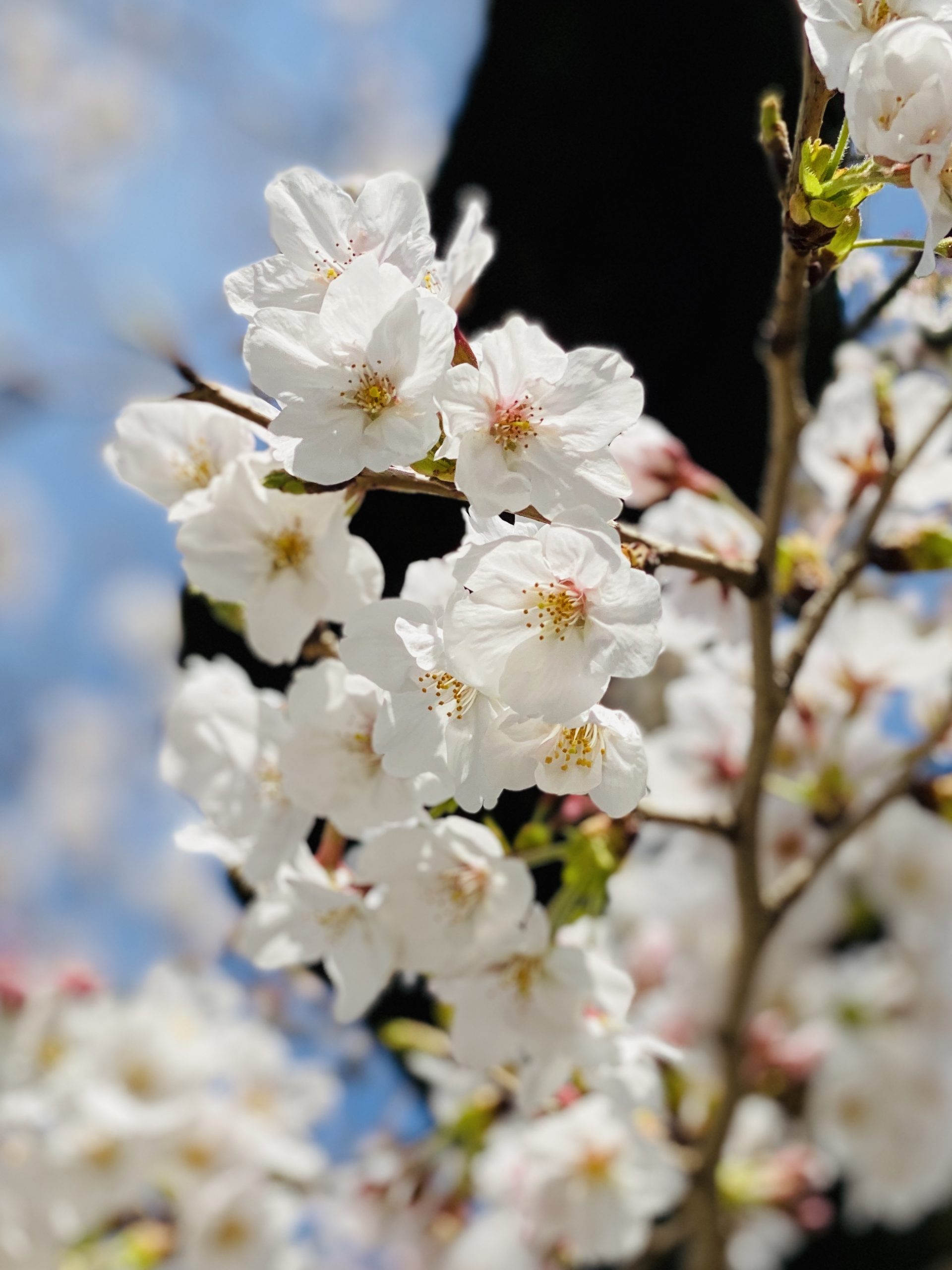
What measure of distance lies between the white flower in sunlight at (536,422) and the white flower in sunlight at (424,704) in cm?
6

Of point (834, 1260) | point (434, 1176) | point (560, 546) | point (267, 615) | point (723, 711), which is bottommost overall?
point (834, 1260)

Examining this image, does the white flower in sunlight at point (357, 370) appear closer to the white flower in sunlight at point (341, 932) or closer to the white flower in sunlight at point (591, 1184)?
the white flower in sunlight at point (341, 932)

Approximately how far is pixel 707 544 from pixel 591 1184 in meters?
0.64

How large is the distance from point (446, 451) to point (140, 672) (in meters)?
2.73

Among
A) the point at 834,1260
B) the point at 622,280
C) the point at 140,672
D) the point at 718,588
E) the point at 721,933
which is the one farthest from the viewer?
the point at 140,672

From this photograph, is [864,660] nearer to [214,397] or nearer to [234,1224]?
[214,397]

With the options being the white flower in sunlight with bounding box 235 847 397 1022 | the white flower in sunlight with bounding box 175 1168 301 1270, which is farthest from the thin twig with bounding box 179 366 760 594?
the white flower in sunlight with bounding box 175 1168 301 1270

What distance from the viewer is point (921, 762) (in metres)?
0.85

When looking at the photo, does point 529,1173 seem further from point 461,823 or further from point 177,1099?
point 461,823

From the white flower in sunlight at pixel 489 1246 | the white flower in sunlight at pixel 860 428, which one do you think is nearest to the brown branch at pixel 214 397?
the white flower in sunlight at pixel 860 428

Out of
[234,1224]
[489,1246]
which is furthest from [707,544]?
[489,1246]

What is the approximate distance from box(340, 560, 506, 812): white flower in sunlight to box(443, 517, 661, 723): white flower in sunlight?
0.05 ft

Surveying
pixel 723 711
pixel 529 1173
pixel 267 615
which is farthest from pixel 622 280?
pixel 529 1173

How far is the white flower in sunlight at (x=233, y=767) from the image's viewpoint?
0.57 m
